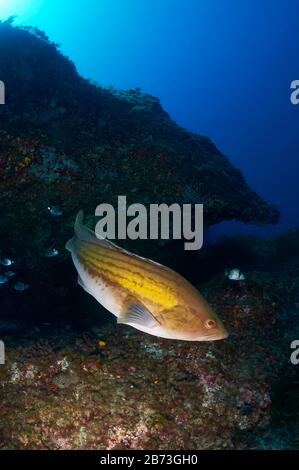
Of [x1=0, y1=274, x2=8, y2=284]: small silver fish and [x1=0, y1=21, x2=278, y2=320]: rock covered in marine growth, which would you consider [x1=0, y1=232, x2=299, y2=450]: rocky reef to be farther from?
[x1=0, y1=21, x2=278, y2=320]: rock covered in marine growth

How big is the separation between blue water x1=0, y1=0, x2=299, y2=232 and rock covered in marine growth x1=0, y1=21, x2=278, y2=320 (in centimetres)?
8751

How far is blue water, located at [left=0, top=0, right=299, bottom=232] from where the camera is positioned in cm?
11569

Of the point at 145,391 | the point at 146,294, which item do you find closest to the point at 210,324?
the point at 146,294

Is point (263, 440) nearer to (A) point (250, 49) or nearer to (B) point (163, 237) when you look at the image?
(B) point (163, 237)

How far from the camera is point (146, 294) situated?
2.78 meters

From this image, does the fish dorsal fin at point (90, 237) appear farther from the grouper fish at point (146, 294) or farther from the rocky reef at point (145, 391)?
the rocky reef at point (145, 391)

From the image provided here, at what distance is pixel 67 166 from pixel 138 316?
622 centimetres

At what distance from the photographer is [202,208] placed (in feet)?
28.2

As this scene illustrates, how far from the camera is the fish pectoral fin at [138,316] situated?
2.61m

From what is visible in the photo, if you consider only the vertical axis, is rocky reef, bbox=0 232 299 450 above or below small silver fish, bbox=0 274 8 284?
below

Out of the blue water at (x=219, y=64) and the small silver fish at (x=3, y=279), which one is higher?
the blue water at (x=219, y=64)

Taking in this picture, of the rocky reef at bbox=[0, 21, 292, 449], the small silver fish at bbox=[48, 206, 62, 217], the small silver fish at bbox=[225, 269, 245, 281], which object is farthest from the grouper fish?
the small silver fish at bbox=[48, 206, 62, 217]

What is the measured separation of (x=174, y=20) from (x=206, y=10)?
1747cm

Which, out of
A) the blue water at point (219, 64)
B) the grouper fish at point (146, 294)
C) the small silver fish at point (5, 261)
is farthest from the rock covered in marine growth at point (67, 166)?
the blue water at point (219, 64)
